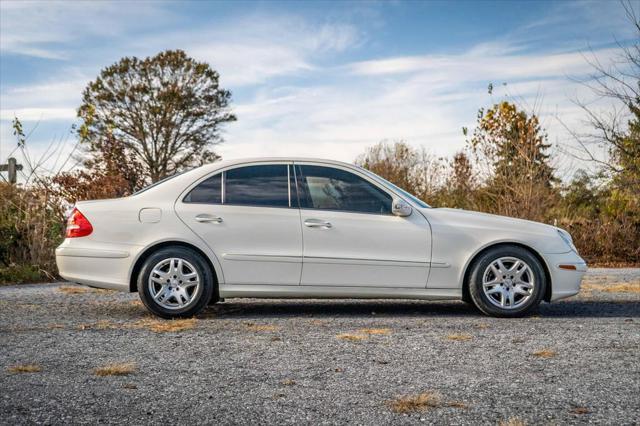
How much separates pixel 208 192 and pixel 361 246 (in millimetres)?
1595

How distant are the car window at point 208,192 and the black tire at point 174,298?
0.53 m

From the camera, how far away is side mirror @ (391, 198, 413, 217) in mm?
7109

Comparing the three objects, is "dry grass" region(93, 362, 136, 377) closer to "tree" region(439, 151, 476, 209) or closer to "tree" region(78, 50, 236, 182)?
"tree" region(439, 151, 476, 209)

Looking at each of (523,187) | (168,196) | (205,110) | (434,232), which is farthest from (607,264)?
(205,110)

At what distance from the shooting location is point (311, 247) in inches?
279

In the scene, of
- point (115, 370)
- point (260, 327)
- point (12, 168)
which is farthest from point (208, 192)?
point (12, 168)

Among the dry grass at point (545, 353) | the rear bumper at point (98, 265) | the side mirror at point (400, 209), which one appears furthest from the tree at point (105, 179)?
the dry grass at point (545, 353)

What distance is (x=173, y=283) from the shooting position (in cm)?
699

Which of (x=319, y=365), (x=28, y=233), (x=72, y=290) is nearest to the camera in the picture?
(x=319, y=365)

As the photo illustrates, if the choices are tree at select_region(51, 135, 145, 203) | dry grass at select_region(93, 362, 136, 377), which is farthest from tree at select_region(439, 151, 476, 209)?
dry grass at select_region(93, 362, 136, 377)

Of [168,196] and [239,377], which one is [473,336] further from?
[168,196]

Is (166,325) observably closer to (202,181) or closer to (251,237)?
(251,237)

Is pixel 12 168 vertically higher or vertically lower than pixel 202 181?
higher

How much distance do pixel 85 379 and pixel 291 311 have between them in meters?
3.44
